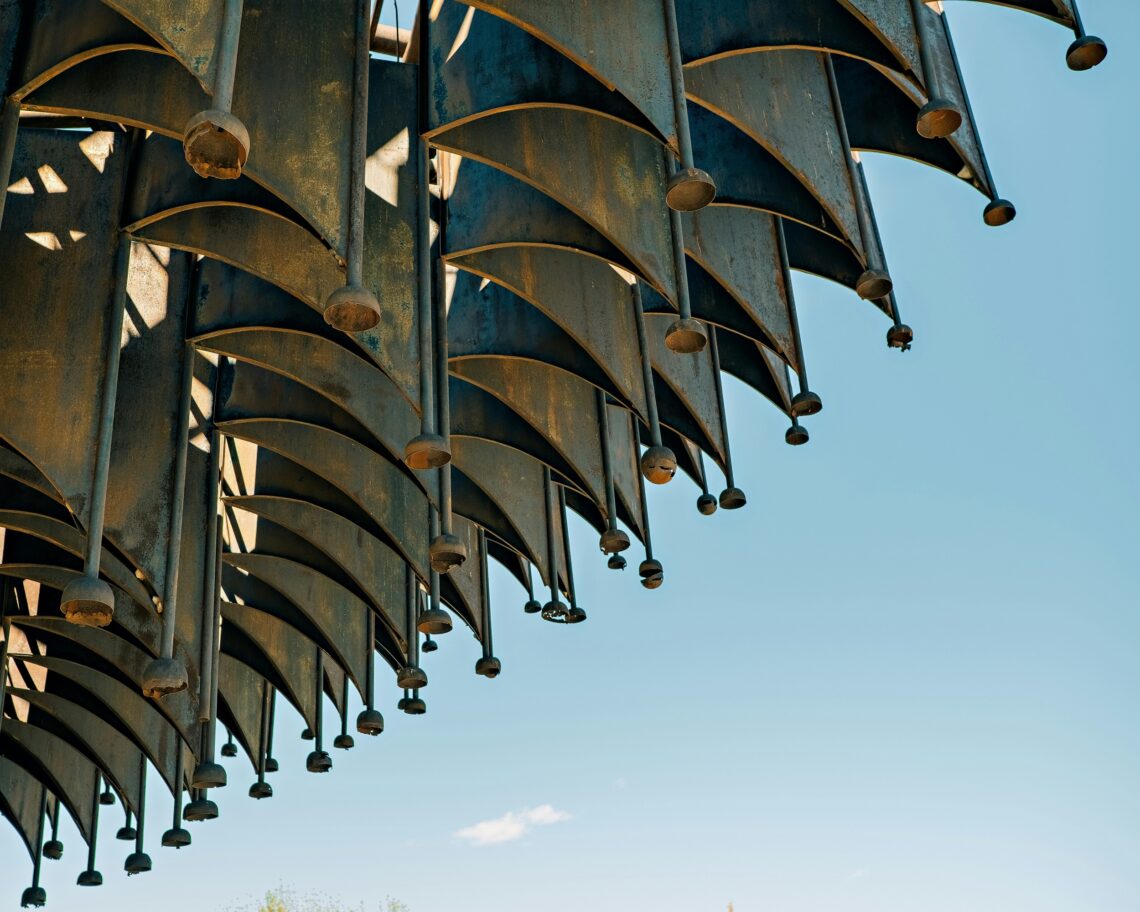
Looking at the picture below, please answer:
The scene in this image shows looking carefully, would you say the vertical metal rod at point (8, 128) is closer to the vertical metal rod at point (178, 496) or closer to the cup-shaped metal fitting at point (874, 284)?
the vertical metal rod at point (178, 496)

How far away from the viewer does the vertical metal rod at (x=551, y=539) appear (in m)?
20.0

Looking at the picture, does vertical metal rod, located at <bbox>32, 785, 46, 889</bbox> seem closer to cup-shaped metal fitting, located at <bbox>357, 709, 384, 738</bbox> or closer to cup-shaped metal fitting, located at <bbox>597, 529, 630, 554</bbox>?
cup-shaped metal fitting, located at <bbox>357, 709, 384, 738</bbox>

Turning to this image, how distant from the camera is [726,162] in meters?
16.0

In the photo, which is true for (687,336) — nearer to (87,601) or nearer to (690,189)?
(690,189)

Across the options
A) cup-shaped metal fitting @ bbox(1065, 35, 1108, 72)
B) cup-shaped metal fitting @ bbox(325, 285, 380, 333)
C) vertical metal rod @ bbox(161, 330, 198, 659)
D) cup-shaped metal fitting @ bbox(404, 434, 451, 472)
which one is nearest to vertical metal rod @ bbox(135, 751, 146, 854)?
vertical metal rod @ bbox(161, 330, 198, 659)

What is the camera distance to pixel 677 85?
1203 cm

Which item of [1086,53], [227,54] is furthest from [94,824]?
[1086,53]

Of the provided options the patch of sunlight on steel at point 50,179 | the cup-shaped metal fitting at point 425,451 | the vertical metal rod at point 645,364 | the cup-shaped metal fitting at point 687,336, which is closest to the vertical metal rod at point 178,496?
the patch of sunlight on steel at point 50,179

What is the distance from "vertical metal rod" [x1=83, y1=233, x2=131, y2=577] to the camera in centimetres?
1198

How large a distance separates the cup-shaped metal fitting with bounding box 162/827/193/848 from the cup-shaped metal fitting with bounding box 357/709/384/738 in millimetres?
3631

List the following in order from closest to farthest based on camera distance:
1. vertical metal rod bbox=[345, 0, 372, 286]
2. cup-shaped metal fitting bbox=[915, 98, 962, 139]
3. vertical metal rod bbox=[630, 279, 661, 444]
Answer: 1. vertical metal rod bbox=[345, 0, 372, 286]
2. cup-shaped metal fitting bbox=[915, 98, 962, 139]
3. vertical metal rod bbox=[630, 279, 661, 444]

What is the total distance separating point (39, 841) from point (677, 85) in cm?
2073

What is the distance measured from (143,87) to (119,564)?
24.1 ft

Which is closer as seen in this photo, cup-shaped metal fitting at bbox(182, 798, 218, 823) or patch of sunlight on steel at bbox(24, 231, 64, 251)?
patch of sunlight on steel at bbox(24, 231, 64, 251)
